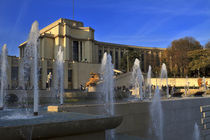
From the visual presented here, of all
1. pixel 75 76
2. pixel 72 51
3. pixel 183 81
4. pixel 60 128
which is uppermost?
pixel 72 51

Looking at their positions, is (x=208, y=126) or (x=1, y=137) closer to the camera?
(x=1, y=137)

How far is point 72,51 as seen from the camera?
55.9m

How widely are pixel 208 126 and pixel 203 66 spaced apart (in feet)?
129

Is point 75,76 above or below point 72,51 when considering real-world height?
below

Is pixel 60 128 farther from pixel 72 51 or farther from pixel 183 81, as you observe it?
pixel 72 51

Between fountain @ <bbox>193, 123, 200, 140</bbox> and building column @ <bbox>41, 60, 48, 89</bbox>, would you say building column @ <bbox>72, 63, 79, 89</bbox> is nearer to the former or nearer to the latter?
building column @ <bbox>41, 60, 48, 89</bbox>

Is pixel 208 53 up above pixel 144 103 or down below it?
above

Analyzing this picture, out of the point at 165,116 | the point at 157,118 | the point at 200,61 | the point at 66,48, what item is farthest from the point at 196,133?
the point at 66,48

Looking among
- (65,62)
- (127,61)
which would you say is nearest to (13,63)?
(65,62)

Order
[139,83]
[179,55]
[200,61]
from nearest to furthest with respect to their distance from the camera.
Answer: [139,83] < [200,61] < [179,55]

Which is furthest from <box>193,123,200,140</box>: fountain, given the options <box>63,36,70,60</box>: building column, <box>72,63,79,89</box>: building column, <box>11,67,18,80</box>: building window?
<box>63,36,70,60</box>: building column

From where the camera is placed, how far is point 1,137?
3.10 meters

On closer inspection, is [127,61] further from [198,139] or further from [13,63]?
[198,139]

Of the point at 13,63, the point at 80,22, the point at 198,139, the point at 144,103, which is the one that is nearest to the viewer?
the point at 144,103
